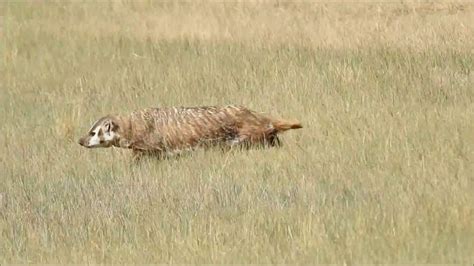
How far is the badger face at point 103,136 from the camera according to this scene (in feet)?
27.9

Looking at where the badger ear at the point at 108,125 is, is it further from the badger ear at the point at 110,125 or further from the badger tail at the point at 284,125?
the badger tail at the point at 284,125

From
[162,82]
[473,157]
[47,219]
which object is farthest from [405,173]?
[162,82]

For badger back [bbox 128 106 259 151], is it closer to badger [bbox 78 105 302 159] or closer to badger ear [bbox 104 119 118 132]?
badger [bbox 78 105 302 159]

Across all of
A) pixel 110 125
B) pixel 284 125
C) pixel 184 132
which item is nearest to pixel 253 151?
pixel 284 125

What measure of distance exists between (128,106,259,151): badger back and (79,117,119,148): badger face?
0.55 ft

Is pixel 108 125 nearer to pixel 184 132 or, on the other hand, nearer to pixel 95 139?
pixel 95 139

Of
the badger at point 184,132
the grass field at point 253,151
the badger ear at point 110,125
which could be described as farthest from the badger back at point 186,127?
the grass field at point 253,151

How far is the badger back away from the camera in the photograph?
845 centimetres

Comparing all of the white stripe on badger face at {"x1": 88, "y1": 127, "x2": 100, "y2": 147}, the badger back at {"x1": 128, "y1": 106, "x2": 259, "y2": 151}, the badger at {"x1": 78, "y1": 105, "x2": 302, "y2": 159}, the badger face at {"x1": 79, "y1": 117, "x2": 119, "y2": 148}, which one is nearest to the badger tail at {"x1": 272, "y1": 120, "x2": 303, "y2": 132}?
the badger at {"x1": 78, "y1": 105, "x2": 302, "y2": 159}

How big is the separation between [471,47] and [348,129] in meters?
3.82

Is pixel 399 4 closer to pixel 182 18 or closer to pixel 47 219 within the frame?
pixel 182 18

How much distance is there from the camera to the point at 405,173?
6.84 m

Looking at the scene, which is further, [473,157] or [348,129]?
[348,129]

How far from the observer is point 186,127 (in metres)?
8.49
